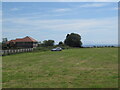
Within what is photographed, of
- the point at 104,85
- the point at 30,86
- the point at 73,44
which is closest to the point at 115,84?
the point at 104,85

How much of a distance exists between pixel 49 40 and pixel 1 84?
8639cm

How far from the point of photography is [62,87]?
25.6 feet

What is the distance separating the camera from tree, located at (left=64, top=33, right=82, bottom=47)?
100 meters

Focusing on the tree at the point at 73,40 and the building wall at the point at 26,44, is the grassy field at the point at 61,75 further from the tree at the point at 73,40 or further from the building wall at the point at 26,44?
the tree at the point at 73,40

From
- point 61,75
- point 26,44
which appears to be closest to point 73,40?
point 26,44

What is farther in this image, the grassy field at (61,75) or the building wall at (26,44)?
the building wall at (26,44)

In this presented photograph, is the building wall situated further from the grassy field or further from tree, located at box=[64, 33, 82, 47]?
the grassy field

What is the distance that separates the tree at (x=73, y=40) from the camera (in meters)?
100

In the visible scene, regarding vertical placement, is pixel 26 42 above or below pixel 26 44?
above

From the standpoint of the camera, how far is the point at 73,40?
99.6 metres

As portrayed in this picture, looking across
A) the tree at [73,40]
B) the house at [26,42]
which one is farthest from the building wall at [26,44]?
the tree at [73,40]

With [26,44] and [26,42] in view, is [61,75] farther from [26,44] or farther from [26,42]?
[26,44]

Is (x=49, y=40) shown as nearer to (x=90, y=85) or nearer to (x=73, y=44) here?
(x=73, y=44)

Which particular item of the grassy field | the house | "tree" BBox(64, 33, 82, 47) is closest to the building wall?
the house
